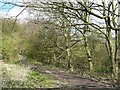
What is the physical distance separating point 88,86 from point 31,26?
290 inches

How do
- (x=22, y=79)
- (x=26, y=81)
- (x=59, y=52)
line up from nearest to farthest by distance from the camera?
(x=26, y=81)
(x=22, y=79)
(x=59, y=52)

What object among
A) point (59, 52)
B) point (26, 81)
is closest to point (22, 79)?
point (26, 81)

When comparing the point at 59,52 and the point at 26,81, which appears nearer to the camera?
the point at 26,81

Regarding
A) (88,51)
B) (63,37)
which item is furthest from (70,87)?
(63,37)

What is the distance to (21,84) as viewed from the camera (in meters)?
8.31

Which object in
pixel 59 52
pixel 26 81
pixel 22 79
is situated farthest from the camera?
pixel 59 52

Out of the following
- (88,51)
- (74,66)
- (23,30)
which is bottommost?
(74,66)

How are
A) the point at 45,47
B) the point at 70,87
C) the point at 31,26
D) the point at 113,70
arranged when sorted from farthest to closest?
the point at 45,47 → the point at 31,26 → the point at 113,70 → the point at 70,87

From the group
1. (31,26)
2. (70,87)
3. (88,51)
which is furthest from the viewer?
(31,26)

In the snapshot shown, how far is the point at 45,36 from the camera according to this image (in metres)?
15.1

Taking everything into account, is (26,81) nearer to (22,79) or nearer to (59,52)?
(22,79)

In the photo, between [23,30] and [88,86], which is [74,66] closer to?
[23,30]

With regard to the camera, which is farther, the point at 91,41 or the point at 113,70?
the point at 91,41

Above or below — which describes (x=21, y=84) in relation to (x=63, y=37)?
below
